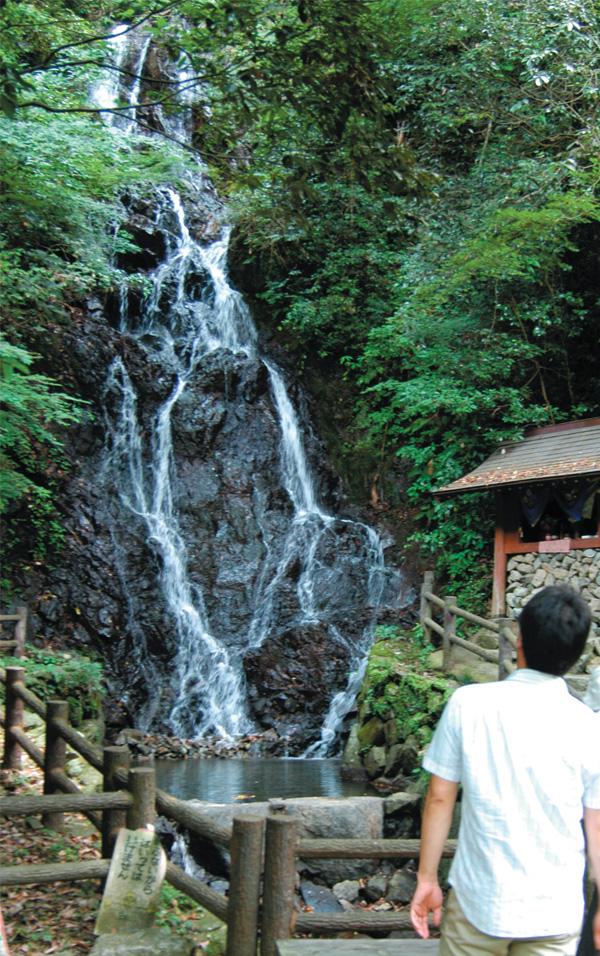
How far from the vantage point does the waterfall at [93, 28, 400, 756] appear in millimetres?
13695

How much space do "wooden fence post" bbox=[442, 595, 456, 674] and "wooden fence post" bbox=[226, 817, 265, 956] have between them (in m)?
7.79

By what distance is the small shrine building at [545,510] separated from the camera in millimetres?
11930

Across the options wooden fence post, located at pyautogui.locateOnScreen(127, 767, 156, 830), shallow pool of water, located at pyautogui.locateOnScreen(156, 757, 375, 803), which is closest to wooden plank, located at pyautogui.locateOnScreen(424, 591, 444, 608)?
shallow pool of water, located at pyautogui.locateOnScreen(156, 757, 375, 803)

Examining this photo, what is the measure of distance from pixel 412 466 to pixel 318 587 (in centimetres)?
319

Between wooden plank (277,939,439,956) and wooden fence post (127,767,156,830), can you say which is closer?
wooden plank (277,939,439,956)

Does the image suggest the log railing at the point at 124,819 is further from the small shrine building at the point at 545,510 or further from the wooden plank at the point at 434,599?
the small shrine building at the point at 545,510

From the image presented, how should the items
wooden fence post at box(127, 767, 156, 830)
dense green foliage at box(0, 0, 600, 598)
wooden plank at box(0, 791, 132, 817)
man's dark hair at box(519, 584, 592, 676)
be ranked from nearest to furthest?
man's dark hair at box(519, 584, 592, 676) → wooden plank at box(0, 791, 132, 817) → wooden fence post at box(127, 767, 156, 830) → dense green foliage at box(0, 0, 600, 598)

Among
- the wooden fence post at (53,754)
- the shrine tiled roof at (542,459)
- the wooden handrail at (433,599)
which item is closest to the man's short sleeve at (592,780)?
the wooden fence post at (53,754)

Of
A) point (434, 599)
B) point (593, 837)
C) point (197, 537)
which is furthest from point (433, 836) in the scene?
point (197, 537)

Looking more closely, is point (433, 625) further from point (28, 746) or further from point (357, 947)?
point (357, 947)

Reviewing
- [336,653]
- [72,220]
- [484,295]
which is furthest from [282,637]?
[72,220]

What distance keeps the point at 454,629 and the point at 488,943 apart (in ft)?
32.1

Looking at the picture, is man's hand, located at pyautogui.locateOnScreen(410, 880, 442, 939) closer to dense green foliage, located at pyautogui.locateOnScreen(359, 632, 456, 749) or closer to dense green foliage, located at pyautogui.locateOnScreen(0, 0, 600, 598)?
dense green foliage, located at pyautogui.locateOnScreen(359, 632, 456, 749)

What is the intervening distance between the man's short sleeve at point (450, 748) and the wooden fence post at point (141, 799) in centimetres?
291
